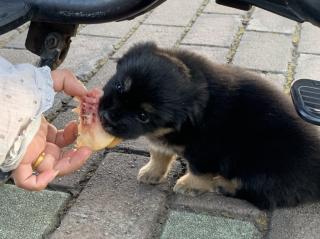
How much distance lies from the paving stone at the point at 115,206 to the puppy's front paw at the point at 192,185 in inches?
3.3

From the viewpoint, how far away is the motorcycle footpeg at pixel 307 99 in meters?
2.04

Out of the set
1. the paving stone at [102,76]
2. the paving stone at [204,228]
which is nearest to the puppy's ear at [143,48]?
the paving stone at [204,228]

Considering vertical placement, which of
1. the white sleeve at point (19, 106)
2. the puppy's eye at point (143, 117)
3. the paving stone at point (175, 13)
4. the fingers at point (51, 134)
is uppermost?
the puppy's eye at point (143, 117)

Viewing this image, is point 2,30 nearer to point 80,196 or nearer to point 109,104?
point 109,104

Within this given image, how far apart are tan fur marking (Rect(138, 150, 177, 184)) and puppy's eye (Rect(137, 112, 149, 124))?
35 centimetres

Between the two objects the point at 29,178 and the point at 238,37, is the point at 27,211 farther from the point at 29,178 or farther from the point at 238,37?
the point at 238,37

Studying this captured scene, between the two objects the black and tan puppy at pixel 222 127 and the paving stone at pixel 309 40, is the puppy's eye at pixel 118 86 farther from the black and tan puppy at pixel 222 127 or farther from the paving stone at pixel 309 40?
the paving stone at pixel 309 40

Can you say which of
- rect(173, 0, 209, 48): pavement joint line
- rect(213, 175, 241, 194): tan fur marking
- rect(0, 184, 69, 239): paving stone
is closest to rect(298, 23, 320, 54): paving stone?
rect(173, 0, 209, 48): pavement joint line

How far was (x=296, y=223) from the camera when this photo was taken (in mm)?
2436

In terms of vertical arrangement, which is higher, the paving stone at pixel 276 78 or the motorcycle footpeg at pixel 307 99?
the motorcycle footpeg at pixel 307 99

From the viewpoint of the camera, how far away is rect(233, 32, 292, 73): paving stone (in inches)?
145

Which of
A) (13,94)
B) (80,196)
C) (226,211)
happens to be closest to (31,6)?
(13,94)

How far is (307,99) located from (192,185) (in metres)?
0.70

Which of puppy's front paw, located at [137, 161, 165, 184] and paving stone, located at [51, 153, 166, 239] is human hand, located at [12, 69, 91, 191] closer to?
paving stone, located at [51, 153, 166, 239]
